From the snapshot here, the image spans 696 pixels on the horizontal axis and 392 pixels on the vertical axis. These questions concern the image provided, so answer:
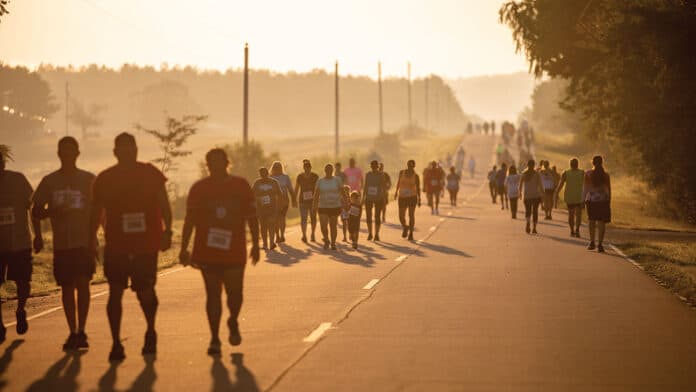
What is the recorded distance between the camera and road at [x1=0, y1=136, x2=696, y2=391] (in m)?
9.28

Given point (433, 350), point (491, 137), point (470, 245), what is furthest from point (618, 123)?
point (491, 137)

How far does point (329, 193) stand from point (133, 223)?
43.8 feet

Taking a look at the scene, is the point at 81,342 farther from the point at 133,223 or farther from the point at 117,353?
the point at 133,223

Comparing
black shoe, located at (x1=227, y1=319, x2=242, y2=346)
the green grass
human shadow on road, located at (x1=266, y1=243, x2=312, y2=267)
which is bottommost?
human shadow on road, located at (x1=266, y1=243, x2=312, y2=267)

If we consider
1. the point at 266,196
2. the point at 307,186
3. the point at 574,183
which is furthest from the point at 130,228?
the point at 574,183

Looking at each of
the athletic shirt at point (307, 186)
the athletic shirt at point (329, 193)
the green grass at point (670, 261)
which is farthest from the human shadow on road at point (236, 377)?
the athletic shirt at point (307, 186)

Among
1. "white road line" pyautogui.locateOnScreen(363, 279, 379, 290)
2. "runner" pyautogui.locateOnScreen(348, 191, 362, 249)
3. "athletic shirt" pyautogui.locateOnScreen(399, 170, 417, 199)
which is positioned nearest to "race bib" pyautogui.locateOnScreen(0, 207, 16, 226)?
"white road line" pyautogui.locateOnScreen(363, 279, 379, 290)

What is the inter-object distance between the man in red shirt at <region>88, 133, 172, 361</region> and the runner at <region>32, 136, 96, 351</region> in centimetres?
70

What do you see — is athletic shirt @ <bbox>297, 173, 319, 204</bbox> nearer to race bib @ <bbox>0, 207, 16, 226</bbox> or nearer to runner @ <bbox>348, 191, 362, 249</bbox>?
runner @ <bbox>348, 191, 362, 249</bbox>

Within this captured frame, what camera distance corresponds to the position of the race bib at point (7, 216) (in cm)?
1167

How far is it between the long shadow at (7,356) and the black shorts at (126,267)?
3.75 ft

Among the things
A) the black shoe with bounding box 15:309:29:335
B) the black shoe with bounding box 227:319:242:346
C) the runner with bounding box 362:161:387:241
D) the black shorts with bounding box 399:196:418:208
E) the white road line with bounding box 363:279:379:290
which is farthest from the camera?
the black shorts with bounding box 399:196:418:208

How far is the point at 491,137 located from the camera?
136 m

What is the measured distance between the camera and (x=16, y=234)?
11750 mm
